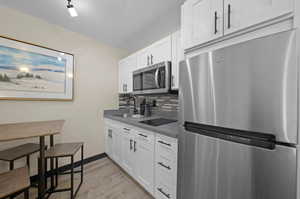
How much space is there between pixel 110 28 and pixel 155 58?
3.15 ft

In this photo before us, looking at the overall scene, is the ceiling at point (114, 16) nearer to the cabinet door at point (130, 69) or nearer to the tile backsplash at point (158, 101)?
the cabinet door at point (130, 69)

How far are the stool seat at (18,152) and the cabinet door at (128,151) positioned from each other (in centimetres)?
110

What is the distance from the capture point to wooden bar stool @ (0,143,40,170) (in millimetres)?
1336

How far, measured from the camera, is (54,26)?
78.5 inches

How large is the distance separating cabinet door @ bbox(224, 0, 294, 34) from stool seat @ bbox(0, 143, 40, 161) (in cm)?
238

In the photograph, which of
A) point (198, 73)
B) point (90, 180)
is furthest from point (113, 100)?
point (198, 73)

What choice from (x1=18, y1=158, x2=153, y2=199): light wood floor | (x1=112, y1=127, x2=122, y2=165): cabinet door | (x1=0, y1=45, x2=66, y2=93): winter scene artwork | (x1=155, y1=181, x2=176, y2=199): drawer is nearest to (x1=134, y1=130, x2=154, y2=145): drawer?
(x1=155, y1=181, x2=176, y2=199): drawer

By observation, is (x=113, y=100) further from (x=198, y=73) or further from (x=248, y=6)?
(x=248, y=6)

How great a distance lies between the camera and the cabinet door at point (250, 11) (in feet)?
2.26

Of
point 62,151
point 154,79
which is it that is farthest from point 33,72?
point 154,79

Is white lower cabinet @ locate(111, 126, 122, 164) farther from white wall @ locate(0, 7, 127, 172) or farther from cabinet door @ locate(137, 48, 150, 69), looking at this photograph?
cabinet door @ locate(137, 48, 150, 69)

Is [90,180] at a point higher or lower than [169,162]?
lower

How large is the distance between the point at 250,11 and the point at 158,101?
1.77 metres

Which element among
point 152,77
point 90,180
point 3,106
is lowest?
point 90,180
